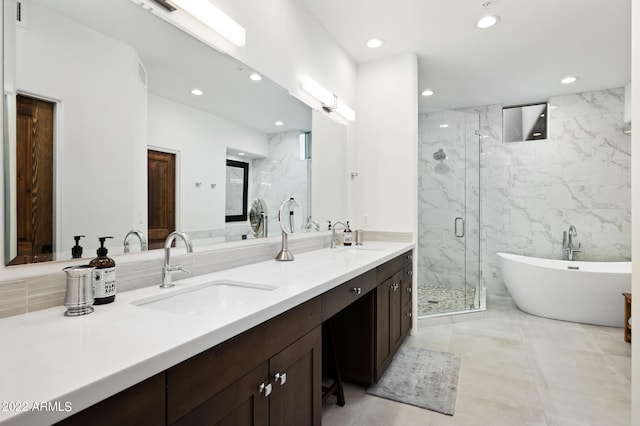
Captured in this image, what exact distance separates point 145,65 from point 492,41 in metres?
2.90

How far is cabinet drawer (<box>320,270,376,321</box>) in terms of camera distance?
1.45 m

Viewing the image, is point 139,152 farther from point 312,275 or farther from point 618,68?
point 618,68

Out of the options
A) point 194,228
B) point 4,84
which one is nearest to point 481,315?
point 194,228

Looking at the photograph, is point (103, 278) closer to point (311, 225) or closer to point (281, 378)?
point (281, 378)

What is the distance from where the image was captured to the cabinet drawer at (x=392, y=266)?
2160 mm

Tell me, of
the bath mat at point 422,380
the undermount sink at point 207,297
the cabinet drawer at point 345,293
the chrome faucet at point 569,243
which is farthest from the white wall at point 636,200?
the chrome faucet at point 569,243

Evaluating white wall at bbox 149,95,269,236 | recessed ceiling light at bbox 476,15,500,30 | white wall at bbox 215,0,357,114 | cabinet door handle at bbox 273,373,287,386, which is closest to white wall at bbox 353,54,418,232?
white wall at bbox 215,0,357,114

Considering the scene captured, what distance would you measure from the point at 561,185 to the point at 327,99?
350 centimetres

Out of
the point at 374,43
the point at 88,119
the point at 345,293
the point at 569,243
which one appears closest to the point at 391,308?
the point at 345,293

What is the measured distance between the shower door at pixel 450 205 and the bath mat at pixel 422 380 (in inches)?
52.7

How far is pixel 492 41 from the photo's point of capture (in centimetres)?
293

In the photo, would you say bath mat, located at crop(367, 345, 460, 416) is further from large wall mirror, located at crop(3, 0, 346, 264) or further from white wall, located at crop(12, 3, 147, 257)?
white wall, located at crop(12, 3, 147, 257)

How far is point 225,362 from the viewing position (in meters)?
0.87

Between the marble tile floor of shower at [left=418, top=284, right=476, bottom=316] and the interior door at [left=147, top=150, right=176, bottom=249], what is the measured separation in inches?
114
